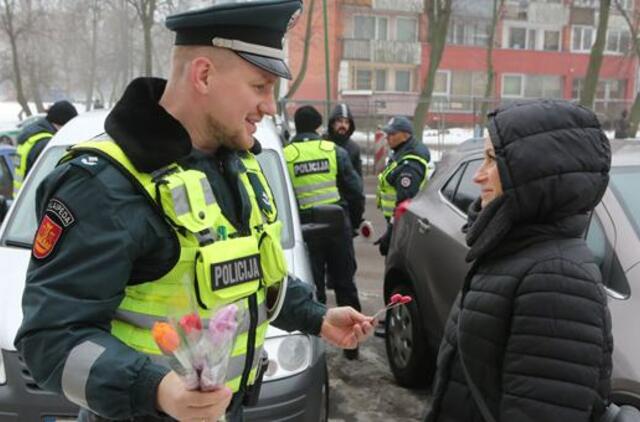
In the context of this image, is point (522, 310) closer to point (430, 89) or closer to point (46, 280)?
point (46, 280)

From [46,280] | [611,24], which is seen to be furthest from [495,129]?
[611,24]

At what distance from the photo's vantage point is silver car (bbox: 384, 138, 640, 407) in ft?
8.19

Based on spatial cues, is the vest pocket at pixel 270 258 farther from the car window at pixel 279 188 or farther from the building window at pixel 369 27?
the building window at pixel 369 27

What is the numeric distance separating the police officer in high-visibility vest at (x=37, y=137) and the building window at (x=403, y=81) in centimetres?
3456

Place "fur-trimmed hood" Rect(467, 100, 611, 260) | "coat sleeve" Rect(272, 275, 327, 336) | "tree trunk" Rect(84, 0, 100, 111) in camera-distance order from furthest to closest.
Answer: "tree trunk" Rect(84, 0, 100, 111) < "coat sleeve" Rect(272, 275, 327, 336) < "fur-trimmed hood" Rect(467, 100, 611, 260)

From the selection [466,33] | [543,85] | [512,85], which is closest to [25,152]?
[466,33]

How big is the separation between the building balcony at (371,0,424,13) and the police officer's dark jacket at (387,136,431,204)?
34.5m

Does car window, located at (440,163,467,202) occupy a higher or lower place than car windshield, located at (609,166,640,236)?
lower

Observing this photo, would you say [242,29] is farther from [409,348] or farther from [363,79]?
[363,79]

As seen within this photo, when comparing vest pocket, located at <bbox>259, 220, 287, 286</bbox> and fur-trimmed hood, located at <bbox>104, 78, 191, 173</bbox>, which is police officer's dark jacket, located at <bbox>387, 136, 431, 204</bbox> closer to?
vest pocket, located at <bbox>259, 220, 287, 286</bbox>

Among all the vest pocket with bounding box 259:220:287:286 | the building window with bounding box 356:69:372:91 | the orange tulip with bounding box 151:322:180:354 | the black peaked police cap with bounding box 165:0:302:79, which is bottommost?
the building window with bounding box 356:69:372:91

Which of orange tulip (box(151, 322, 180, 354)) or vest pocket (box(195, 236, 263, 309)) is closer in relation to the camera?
orange tulip (box(151, 322, 180, 354))

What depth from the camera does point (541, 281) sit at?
5.68 feet

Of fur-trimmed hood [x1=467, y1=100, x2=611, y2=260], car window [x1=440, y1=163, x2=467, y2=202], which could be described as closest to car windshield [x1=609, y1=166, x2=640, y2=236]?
fur-trimmed hood [x1=467, y1=100, x2=611, y2=260]
